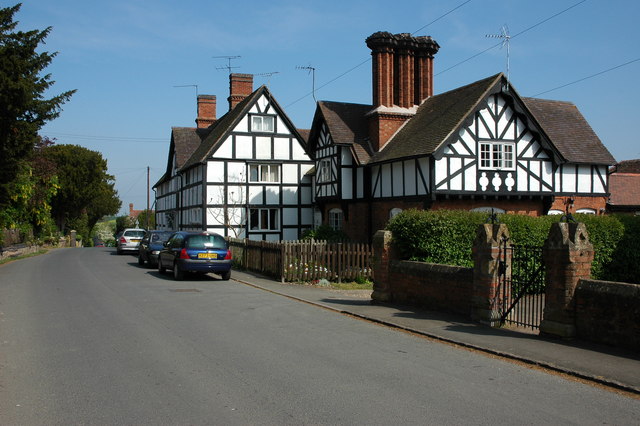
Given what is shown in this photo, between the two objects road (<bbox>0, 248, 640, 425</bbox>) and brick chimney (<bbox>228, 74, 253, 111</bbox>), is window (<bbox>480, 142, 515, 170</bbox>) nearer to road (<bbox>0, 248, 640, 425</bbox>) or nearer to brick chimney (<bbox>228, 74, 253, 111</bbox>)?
road (<bbox>0, 248, 640, 425</bbox>)

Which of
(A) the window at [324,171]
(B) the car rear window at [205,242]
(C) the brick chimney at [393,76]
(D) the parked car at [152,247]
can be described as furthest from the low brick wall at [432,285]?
(A) the window at [324,171]

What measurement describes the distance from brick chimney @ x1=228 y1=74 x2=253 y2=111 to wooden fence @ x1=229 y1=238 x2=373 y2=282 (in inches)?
976

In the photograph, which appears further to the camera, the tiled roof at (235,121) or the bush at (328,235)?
the tiled roof at (235,121)

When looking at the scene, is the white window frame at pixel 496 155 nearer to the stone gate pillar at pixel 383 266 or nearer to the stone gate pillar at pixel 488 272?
the stone gate pillar at pixel 383 266

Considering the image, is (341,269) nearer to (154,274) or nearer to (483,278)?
(154,274)

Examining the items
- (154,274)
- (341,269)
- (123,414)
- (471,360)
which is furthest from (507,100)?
(123,414)

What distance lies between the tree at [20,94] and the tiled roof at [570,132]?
20.7 m

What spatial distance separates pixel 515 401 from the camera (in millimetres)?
6172

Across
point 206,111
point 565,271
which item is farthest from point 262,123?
point 565,271

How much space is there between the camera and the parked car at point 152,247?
2486cm

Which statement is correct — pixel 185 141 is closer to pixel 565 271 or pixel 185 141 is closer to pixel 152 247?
pixel 152 247

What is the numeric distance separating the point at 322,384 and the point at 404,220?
27.7ft

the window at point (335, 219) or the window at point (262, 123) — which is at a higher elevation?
the window at point (262, 123)

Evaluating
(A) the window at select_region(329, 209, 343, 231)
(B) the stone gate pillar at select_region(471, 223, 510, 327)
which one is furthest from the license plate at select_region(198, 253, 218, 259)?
(A) the window at select_region(329, 209, 343, 231)
